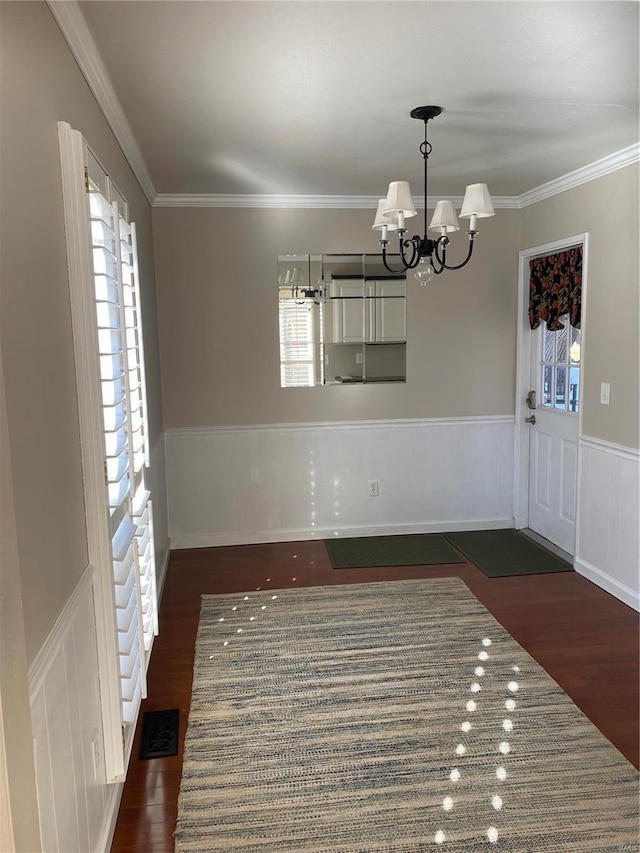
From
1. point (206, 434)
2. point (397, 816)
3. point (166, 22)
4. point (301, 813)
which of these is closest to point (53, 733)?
point (301, 813)

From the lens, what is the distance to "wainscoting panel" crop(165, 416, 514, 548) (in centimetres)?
454

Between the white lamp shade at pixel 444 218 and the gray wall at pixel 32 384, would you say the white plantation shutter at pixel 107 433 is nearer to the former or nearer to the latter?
the gray wall at pixel 32 384

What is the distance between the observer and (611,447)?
11.9 feet

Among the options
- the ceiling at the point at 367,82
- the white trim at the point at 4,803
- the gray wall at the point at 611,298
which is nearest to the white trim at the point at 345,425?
the gray wall at the point at 611,298

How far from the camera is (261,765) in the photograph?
227 cm

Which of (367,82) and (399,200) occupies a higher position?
(367,82)

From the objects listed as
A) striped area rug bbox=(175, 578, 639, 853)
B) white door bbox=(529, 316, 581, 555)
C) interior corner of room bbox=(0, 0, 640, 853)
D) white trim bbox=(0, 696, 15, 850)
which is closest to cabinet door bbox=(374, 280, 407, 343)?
interior corner of room bbox=(0, 0, 640, 853)

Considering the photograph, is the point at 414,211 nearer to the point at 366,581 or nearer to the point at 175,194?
the point at 175,194

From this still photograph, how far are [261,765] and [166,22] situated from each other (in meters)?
2.57

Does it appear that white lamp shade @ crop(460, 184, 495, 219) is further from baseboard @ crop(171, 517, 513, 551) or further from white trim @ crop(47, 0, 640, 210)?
baseboard @ crop(171, 517, 513, 551)

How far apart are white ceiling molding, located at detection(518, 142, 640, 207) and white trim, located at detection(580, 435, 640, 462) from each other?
61.8 inches

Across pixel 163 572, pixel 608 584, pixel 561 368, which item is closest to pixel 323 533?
pixel 163 572

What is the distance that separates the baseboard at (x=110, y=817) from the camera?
1867 millimetres

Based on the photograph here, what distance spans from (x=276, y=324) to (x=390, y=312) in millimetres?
859
